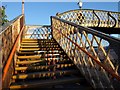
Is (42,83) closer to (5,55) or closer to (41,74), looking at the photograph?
(41,74)

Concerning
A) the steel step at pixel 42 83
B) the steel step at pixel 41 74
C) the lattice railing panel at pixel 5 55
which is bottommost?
the steel step at pixel 42 83

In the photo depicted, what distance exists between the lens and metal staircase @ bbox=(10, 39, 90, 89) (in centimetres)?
474

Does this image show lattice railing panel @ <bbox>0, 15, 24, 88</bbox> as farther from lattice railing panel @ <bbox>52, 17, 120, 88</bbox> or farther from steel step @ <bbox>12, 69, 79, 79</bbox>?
lattice railing panel @ <bbox>52, 17, 120, 88</bbox>

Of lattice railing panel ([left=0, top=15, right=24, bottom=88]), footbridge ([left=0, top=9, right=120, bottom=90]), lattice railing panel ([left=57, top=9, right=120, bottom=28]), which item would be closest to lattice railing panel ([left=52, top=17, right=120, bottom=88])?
footbridge ([left=0, top=9, right=120, bottom=90])

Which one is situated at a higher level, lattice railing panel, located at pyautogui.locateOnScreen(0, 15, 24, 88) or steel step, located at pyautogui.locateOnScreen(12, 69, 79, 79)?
lattice railing panel, located at pyautogui.locateOnScreen(0, 15, 24, 88)

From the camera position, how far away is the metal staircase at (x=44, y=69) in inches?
187

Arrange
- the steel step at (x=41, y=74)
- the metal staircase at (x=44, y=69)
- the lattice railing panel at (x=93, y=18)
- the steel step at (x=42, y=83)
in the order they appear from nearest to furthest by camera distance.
A: the steel step at (x=42, y=83) → the metal staircase at (x=44, y=69) → the steel step at (x=41, y=74) → the lattice railing panel at (x=93, y=18)

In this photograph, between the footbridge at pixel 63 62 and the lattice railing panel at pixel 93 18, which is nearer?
the footbridge at pixel 63 62

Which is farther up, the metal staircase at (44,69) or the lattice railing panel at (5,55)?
the lattice railing panel at (5,55)

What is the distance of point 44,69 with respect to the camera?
18.7 feet

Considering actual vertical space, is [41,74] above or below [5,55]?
below

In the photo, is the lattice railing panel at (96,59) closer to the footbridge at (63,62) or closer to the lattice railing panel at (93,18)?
the footbridge at (63,62)

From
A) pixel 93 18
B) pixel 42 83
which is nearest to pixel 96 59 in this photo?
pixel 42 83

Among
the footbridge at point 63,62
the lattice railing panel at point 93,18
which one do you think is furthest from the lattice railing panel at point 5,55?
the lattice railing panel at point 93,18
